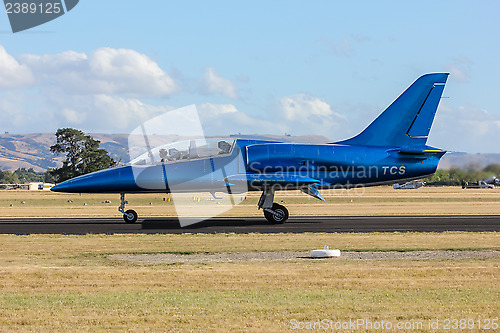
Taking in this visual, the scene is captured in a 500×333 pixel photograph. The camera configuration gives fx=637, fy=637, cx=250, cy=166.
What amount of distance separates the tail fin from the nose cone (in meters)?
11.2

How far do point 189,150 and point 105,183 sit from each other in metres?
4.06

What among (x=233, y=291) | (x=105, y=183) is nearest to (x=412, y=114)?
(x=105, y=183)

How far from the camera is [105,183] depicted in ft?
93.4

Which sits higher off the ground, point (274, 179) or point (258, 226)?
point (274, 179)

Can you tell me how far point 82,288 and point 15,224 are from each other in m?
17.8

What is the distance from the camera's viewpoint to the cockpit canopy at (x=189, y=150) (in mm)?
28156

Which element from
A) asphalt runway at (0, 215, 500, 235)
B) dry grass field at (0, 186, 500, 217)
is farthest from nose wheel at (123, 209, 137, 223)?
dry grass field at (0, 186, 500, 217)

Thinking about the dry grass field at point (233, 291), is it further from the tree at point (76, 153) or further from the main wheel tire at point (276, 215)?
the tree at point (76, 153)

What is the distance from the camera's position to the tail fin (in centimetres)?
2938

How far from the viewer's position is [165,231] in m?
25.1

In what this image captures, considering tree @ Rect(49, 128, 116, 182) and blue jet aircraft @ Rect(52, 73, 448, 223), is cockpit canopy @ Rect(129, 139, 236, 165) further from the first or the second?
tree @ Rect(49, 128, 116, 182)

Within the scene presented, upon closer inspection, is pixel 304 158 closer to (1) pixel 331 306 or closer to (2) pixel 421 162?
(2) pixel 421 162
